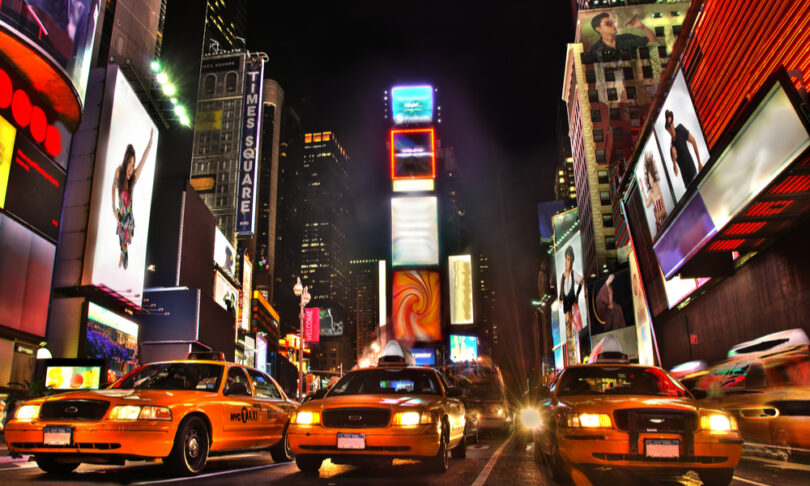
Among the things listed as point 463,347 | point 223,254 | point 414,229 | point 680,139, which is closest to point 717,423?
point 680,139

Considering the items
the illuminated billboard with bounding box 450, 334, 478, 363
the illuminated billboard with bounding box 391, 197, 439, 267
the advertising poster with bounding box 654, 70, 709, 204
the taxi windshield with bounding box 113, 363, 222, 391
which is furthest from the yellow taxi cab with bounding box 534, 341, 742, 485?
the illuminated billboard with bounding box 450, 334, 478, 363

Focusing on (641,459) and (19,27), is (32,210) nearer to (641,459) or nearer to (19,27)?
(19,27)

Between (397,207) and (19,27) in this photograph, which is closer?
(19,27)

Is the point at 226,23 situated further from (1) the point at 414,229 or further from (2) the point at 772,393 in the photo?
(2) the point at 772,393

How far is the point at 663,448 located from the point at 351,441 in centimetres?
334

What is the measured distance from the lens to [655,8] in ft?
272

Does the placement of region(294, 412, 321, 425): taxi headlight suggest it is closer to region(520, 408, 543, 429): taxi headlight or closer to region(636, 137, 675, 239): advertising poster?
region(520, 408, 543, 429): taxi headlight

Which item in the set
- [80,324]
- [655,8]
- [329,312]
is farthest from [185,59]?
[329,312]

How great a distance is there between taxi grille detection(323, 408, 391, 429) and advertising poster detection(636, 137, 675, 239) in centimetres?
1705

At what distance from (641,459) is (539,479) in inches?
60.7

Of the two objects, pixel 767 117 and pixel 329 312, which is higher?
pixel 329 312

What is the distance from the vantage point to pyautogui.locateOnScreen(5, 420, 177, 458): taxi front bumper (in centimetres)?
626

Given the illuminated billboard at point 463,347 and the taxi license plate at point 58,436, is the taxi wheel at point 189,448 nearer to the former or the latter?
the taxi license plate at point 58,436

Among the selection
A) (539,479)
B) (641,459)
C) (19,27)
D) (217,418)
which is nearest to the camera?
(641,459)
